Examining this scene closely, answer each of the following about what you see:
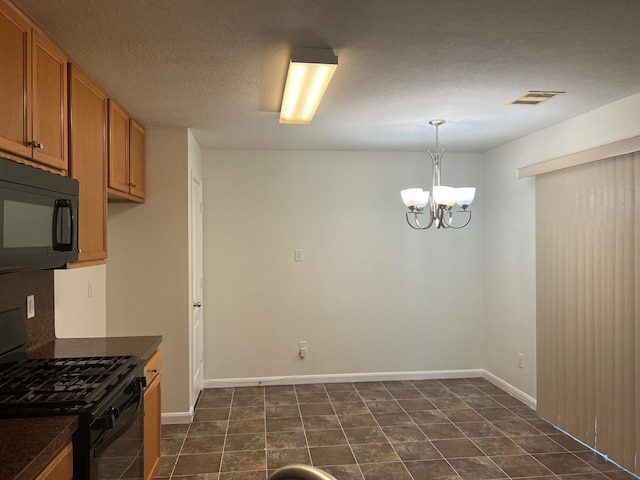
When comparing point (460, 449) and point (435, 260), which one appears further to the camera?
point (435, 260)

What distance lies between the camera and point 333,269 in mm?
4785

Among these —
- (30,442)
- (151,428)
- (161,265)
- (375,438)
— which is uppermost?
(161,265)

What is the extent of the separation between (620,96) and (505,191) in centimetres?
161

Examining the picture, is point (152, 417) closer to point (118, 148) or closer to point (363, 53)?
point (118, 148)

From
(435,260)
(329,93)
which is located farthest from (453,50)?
(435,260)

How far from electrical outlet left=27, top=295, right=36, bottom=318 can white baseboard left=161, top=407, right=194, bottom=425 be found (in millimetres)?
1627

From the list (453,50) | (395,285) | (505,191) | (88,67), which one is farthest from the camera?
(395,285)

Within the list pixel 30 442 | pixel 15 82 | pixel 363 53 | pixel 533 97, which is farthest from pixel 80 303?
pixel 533 97

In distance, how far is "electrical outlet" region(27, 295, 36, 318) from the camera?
7.89 ft

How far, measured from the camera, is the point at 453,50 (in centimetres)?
219

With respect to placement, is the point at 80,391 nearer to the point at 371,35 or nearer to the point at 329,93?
the point at 371,35

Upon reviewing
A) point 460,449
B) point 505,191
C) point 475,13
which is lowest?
point 460,449

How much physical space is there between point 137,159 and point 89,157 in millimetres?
954

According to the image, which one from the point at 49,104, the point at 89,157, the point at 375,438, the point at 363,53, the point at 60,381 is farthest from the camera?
the point at 375,438
